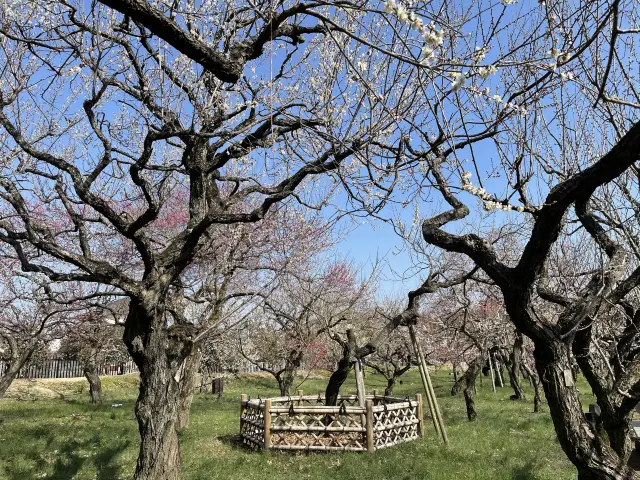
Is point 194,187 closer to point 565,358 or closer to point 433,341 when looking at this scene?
Result: point 565,358

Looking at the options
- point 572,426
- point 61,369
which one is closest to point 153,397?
point 572,426

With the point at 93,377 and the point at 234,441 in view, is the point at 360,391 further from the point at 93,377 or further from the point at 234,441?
the point at 93,377

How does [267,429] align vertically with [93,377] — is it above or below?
below

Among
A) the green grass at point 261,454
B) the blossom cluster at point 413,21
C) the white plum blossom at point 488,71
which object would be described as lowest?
the green grass at point 261,454

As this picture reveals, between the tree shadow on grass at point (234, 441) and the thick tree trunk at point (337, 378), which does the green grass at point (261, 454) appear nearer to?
the tree shadow on grass at point (234, 441)

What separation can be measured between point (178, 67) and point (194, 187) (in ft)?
6.17

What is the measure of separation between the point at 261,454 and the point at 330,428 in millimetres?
1683

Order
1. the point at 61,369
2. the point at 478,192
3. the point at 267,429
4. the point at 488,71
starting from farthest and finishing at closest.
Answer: the point at 61,369
the point at 267,429
the point at 478,192
the point at 488,71

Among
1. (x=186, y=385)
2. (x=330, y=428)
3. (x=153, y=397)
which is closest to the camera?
(x=153, y=397)

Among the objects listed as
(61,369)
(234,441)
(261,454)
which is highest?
(61,369)

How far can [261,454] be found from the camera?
1103 cm

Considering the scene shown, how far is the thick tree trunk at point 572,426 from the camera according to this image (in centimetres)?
511

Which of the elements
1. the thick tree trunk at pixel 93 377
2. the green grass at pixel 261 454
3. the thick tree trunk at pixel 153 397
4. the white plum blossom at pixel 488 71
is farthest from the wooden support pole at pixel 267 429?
the thick tree trunk at pixel 93 377

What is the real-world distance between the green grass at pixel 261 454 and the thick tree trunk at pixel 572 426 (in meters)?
3.67
